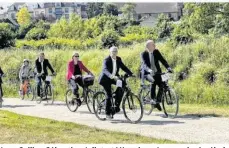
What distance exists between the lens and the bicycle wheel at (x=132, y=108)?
10.5m

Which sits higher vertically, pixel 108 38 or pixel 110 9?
pixel 110 9

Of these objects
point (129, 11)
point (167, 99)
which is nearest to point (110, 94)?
point (167, 99)

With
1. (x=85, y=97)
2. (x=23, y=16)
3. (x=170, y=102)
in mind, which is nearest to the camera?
(x=170, y=102)

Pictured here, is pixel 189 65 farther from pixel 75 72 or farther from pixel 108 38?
pixel 108 38

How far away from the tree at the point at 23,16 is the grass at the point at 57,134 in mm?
3646

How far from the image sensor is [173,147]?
24.2ft

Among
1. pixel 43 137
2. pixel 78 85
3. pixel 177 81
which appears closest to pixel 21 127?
pixel 43 137

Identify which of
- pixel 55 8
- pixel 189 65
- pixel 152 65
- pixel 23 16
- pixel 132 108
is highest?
pixel 55 8

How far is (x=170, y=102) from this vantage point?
11.1 m

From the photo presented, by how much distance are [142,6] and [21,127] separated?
862 centimetres

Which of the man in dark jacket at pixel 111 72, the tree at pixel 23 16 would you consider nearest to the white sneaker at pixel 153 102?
the man in dark jacket at pixel 111 72

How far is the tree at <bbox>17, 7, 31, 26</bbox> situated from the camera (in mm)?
13365

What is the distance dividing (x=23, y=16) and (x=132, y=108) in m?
4.67

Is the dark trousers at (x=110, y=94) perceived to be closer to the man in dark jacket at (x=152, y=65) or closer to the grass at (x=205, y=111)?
the man in dark jacket at (x=152, y=65)
